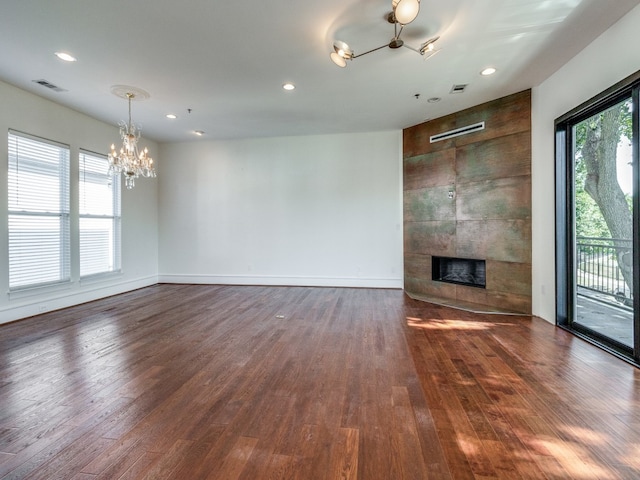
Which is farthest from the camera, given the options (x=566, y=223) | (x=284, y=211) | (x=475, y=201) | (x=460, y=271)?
(x=284, y=211)

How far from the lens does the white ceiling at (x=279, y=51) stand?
259 cm

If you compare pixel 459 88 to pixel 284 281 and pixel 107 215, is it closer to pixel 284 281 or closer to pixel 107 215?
pixel 284 281

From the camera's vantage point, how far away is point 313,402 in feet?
6.86

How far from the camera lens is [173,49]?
124 inches

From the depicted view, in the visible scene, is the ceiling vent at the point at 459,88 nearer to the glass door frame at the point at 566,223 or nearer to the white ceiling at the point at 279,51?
the white ceiling at the point at 279,51

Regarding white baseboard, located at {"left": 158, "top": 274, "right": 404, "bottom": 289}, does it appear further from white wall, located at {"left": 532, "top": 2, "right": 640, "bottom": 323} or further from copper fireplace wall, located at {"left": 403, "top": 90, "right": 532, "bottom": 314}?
white wall, located at {"left": 532, "top": 2, "right": 640, "bottom": 323}

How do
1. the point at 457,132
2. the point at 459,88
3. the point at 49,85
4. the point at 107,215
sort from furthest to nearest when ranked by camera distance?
1. the point at 107,215
2. the point at 457,132
3. the point at 459,88
4. the point at 49,85

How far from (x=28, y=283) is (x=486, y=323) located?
6304mm

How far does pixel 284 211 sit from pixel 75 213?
11.8ft

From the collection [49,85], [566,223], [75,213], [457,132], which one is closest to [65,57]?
[49,85]

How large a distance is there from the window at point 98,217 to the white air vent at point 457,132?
5959 millimetres

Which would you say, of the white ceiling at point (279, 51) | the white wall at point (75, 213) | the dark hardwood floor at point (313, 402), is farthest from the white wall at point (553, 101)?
the white wall at point (75, 213)

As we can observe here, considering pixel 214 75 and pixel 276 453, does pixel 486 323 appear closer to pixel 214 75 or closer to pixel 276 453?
pixel 276 453

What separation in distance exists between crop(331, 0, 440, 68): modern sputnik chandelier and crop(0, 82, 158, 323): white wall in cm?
439
